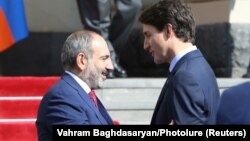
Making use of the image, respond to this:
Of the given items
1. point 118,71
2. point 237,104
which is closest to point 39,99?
point 118,71

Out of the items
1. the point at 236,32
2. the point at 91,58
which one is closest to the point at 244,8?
the point at 236,32

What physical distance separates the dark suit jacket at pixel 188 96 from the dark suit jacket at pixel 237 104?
589 millimetres

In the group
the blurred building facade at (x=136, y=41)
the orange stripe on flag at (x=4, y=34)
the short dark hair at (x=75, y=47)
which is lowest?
the blurred building facade at (x=136, y=41)

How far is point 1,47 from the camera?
22.4ft

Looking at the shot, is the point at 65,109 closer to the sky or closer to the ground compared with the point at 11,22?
closer to the sky

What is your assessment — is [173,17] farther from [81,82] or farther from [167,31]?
[81,82]

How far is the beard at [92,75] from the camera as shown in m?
2.93

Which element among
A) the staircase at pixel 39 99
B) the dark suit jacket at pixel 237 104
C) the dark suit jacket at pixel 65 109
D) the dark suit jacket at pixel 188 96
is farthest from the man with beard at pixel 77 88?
the staircase at pixel 39 99

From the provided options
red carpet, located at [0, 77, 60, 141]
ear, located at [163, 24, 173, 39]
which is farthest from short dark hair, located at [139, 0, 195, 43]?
red carpet, located at [0, 77, 60, 141]

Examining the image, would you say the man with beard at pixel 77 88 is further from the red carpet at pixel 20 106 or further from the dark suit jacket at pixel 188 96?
the red carpet at pixel 20 106

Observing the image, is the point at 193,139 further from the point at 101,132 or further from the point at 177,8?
the point at 177,8

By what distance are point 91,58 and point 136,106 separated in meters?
2.85

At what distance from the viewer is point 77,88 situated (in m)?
2.86

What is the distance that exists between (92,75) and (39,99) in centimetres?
332
